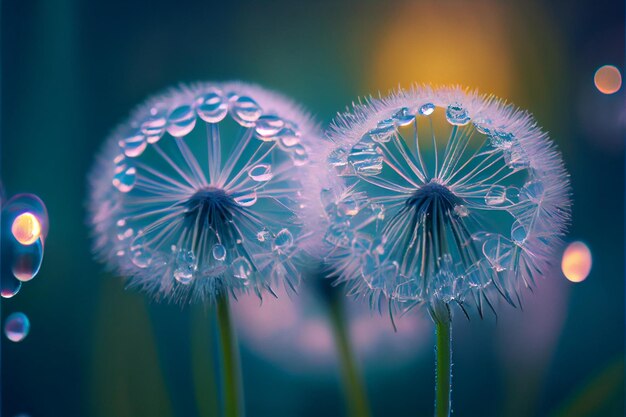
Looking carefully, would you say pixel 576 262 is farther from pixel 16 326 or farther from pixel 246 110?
pixel 16 326

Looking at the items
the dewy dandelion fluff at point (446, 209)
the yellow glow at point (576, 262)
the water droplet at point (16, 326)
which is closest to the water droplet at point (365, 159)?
the dewy dandelion fluff at point (446, 209)

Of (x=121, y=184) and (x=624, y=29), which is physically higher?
(x=624, y=29)

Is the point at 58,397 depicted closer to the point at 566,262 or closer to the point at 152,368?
the point at 152,368

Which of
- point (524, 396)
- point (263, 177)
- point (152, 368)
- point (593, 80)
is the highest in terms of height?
point (593, 80)

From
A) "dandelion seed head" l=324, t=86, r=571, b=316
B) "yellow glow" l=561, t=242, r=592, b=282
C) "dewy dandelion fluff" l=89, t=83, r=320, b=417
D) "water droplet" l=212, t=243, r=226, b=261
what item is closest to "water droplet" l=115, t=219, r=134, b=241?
"dewy dandelion fluff" l=89, t=83, r=320, b=417

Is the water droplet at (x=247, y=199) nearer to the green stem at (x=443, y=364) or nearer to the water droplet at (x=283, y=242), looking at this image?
the water droplet at (x=283, y=242)

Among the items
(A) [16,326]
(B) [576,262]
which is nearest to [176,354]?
(A) [16,326]

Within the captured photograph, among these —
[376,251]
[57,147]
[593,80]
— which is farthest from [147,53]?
[593,80]
